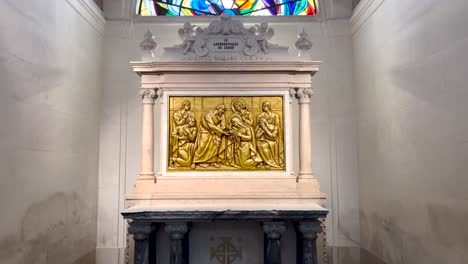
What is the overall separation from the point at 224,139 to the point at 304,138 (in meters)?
1.09

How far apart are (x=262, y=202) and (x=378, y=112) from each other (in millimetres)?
2255

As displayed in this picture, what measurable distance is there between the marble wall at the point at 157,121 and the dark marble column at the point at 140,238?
2.17 metres

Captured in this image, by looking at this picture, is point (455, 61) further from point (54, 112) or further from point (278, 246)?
point (54, 112)

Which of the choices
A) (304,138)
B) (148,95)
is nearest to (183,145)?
(148,95)

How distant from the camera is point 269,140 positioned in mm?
5312

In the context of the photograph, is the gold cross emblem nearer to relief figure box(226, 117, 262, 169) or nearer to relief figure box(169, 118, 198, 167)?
relief figure box(226, 117, 262, 169)

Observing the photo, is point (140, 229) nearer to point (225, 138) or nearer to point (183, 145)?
point (183, 145)

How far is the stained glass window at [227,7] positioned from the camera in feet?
23.9

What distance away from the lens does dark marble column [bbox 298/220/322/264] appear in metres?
4.54

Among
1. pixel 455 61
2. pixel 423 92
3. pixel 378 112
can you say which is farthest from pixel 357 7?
pixel 455 61

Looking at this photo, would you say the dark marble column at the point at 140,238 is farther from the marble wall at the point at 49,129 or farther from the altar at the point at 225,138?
the marble wall at the point at 49,129

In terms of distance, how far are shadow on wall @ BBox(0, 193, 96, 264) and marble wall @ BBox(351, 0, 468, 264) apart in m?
4.41

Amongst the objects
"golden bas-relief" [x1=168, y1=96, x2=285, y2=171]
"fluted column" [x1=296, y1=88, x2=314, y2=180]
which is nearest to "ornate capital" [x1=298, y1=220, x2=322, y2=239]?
"fluted column" [x1=296, y1=88, x2=314, y2=180]

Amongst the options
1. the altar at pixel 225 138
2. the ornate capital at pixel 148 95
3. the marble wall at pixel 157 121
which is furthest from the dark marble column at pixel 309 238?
the ornate capital at pixel 148 95
